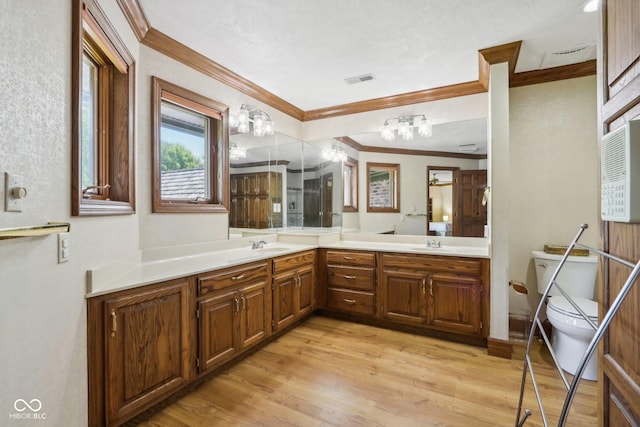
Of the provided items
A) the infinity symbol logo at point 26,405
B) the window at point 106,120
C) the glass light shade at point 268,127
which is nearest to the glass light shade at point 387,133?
the glass light shade at point 268,127

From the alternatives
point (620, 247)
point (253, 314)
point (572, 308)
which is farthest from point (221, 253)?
point (572, 308)

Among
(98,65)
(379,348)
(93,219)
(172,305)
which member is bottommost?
(379,348)

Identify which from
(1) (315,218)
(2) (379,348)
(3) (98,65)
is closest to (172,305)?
(3) (98,65)

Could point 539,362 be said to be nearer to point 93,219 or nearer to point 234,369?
point 234,369

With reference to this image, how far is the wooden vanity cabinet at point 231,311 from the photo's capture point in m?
1.98

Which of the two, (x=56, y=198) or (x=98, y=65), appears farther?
(x=98, y=65)

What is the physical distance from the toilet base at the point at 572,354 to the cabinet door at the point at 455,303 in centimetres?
56

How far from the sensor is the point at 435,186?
322cm

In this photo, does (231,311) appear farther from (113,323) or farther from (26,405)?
(26,405)

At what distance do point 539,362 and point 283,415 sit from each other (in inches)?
79.0

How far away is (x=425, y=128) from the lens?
3137 millimetres

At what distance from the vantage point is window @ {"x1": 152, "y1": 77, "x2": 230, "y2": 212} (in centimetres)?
222

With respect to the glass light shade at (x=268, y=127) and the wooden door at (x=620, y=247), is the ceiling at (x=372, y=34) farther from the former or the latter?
the wooden door at (x=620, y=247)

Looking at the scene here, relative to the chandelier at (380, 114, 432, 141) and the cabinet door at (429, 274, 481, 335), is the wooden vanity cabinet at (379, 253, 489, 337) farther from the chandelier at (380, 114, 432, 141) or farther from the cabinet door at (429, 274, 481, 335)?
the chandelier at (380, 114, 432, 141)
